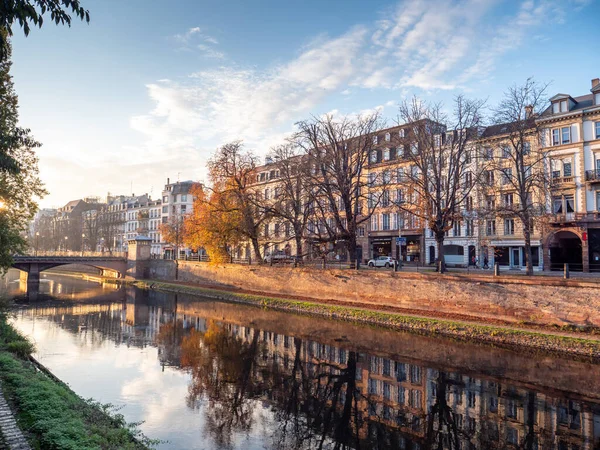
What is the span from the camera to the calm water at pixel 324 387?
1149 cm

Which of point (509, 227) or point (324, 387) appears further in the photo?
point (509, 227)

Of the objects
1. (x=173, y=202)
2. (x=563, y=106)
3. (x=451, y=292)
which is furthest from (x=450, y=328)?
(x=173, y=202)

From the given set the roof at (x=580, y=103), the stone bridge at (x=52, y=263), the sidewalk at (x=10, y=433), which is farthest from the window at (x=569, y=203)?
the stone bridge at (x=52, y=263)

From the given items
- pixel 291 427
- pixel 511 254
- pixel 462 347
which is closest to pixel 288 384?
pixel 291 427

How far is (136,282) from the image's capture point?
56.7m

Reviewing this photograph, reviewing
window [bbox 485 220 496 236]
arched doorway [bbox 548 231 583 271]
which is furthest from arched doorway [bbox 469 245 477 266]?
arched doorway [bbox 548 231 583 271]

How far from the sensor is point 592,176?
1344 inches

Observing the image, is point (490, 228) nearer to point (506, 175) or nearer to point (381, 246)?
point (381, 246)

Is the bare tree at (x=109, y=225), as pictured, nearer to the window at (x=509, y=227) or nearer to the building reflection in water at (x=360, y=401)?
the building reflection in water at (x=360, y=401)

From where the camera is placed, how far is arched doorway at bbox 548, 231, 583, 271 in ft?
117

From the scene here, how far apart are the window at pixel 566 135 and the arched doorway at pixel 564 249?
8.45 m

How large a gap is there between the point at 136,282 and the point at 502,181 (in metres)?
49.3

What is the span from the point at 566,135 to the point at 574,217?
782 cm

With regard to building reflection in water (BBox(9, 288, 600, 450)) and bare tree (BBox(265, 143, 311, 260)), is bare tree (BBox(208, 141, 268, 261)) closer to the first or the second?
bare tree (BBox(265, 143, 311, 260))
